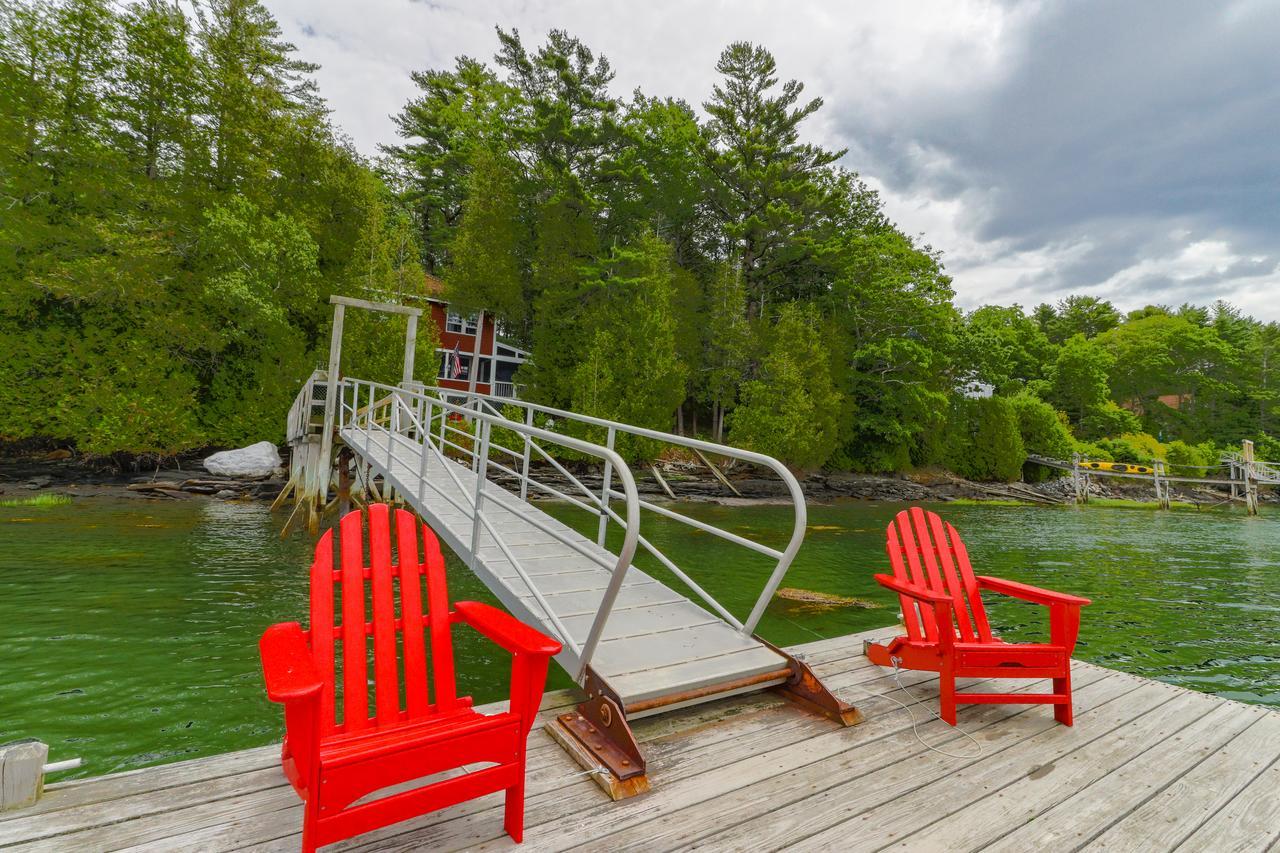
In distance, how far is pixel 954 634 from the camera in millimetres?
3186

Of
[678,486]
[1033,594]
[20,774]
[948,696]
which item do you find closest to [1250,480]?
[678,486]

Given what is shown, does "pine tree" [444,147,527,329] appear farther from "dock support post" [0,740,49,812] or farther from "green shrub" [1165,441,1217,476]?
"green shrub" [1165,441,1217,476]

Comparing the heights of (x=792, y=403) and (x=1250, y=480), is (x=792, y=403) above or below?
above

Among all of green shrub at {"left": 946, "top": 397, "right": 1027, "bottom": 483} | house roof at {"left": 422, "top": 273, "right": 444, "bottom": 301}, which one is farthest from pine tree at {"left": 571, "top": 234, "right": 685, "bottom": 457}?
green shrub at {"left": 946, "top": 397, "right": 1027, "bottom": 483}

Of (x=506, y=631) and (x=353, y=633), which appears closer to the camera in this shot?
(x=506, y=631)

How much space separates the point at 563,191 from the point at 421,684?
26280 mm

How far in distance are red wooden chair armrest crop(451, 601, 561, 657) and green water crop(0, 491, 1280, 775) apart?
8.84 feet

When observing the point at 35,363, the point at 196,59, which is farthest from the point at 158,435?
the point at 196,59

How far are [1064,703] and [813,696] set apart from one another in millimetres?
1365

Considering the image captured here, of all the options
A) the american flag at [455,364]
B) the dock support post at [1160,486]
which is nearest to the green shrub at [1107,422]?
the dock support post at [1160,486]

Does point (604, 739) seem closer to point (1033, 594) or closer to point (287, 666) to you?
point (287, 666)

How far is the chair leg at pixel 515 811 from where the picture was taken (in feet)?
6.20

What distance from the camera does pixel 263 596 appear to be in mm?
6992

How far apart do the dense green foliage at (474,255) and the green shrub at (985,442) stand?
0.15 metres
